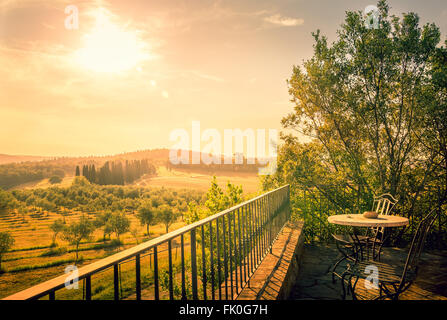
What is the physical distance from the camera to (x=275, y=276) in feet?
11.2

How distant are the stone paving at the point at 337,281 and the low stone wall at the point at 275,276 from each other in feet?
0.95

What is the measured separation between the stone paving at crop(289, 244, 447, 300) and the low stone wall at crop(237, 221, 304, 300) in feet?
0.95

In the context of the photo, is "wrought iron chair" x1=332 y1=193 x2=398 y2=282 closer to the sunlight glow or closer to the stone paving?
the stone paving

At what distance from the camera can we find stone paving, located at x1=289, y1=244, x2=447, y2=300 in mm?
3838

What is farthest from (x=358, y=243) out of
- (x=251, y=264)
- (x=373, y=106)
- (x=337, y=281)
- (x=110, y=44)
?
(x=110, y=44)

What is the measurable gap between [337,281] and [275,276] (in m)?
1.64

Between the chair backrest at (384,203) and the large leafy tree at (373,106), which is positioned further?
the large leafy tree at (373,106)

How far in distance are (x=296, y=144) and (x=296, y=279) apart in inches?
177

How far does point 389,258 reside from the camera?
5.52 meters

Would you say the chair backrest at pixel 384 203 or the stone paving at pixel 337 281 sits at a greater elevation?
the chair backrest at pixel 384 203

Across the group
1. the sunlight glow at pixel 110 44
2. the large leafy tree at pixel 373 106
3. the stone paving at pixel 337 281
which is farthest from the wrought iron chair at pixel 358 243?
the sunlight glow at pixel 110 44

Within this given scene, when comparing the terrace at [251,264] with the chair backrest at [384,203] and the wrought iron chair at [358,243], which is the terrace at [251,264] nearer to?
the wrought iron chair at [358,243]

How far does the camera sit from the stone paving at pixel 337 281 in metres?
3.84

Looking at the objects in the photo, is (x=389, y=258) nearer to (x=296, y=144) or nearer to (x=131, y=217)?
(x=296, y=144)
